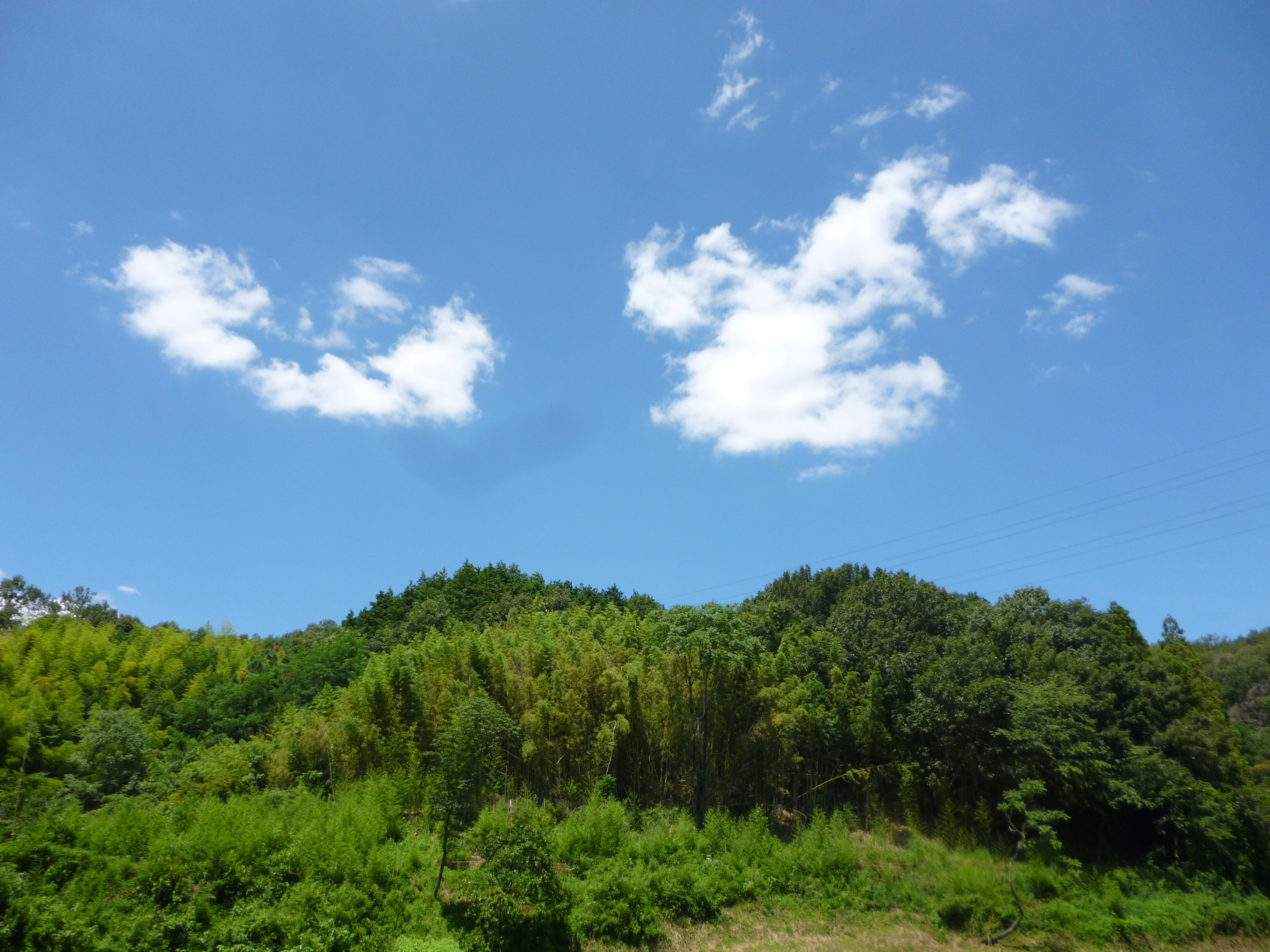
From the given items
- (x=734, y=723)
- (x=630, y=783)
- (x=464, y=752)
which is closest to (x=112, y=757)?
(x=464, y=752)

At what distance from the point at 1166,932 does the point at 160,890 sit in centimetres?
2321

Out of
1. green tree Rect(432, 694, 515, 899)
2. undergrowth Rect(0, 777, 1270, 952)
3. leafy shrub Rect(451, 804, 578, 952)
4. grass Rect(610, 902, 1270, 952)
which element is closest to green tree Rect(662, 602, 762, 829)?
undergrowth Rect(0, 777, 1270, 952)

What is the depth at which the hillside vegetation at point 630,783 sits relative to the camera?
12664 mm

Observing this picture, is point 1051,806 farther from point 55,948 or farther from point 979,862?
point 55,948

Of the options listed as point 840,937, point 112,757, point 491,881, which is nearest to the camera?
point 491,881

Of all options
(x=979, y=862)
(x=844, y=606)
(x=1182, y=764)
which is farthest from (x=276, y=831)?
(x=1182, y=764)

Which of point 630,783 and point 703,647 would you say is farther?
point 630,783

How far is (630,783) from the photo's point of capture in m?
19.5

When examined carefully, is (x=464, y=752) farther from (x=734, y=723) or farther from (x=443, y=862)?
(x=734, y=723)

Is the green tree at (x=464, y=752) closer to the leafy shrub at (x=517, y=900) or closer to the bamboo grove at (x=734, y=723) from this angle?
the leafy shrub at (x=517, y=900)

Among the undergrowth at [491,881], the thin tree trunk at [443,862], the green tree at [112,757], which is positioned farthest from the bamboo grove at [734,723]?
the thin tree trunk at [443,862]

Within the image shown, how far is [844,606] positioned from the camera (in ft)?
84.9

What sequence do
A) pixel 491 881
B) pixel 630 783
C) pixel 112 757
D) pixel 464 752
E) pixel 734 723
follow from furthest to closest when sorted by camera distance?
pixel 734 723 < pixel 630 783 < pixel 112 757 < pixel 464 752 < pixel 491 881

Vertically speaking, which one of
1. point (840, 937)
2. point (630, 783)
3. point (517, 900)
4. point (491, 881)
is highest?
point (630, 783)
